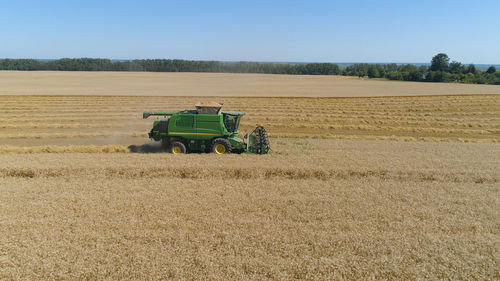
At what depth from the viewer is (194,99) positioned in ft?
116

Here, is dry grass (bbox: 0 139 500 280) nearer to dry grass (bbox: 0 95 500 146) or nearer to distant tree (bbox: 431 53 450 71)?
dry grass (bbox: 0 95 500 146)

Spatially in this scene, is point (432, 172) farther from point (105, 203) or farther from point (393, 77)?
point (393, 77)

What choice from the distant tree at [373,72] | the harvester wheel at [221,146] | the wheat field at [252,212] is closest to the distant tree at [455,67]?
the distant tree at [373,72]

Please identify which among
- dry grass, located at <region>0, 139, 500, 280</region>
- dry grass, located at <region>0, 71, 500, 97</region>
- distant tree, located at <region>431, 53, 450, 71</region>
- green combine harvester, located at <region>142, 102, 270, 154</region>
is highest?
distant tree, located at <region>431, 53, 450, 71</region>

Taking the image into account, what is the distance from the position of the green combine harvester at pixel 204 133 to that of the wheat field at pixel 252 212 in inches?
30.1

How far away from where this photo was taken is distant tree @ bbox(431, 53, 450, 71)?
89.0 meters

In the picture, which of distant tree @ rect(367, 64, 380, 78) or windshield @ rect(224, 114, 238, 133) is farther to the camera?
distant tree @ rect(367, 64, 380, 78)

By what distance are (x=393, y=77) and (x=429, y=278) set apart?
85.1m

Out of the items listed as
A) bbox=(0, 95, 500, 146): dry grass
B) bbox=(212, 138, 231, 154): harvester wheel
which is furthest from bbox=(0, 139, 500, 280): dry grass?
bbox=(0, 95, 500, 146): dry grass

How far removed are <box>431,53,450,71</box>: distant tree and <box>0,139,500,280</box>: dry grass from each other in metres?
88.7

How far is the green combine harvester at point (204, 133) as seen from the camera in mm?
13602

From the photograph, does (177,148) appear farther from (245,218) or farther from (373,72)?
(373,72)

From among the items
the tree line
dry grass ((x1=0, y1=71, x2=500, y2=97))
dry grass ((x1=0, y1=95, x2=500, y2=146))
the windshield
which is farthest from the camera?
the tree line

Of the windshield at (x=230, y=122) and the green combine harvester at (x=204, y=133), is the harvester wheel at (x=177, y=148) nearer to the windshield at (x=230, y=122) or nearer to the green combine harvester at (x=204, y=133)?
the green combine harvester at (x=204, y=133)
